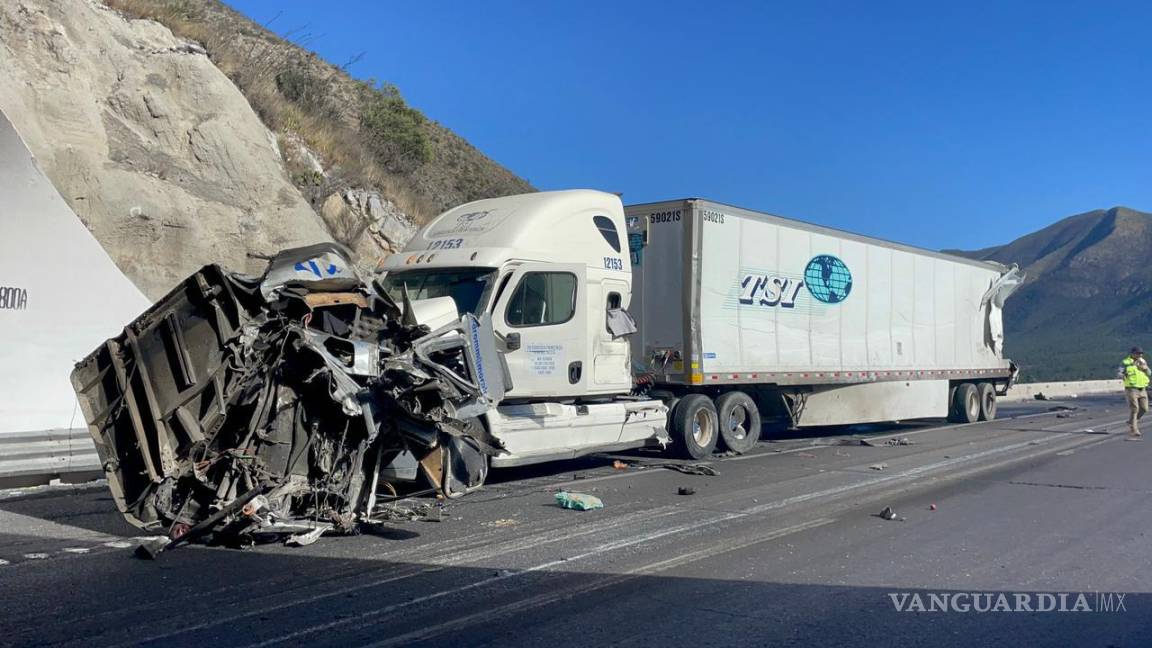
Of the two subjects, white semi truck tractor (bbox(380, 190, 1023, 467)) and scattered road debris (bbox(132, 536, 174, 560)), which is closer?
scattered road debris (bbox(132, 536, 174, 560))

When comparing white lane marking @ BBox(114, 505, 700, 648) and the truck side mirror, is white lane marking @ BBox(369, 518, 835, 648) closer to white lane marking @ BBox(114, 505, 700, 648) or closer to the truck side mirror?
white lane marking @ BBox(114, 505, 700, 648)

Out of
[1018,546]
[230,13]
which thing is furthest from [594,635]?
[230,13]

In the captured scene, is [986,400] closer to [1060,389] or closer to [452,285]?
[452,285]

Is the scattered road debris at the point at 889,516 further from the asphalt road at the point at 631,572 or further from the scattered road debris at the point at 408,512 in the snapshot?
the scattered road debris at the point at 408,512

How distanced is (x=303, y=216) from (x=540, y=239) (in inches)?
419

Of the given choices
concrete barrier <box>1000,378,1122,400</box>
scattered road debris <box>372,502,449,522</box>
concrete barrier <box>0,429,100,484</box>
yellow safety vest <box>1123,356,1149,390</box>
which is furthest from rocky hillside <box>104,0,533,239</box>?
concrete barrier <box>1000,378,1122,400</box>

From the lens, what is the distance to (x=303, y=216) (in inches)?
789

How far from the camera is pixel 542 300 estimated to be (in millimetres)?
10844

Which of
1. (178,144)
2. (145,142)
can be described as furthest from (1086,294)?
(145,142)

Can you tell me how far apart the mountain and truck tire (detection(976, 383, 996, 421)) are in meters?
54.3

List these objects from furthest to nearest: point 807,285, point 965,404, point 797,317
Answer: point 965,404, point 807,285, point 797,317

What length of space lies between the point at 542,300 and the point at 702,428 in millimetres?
3849

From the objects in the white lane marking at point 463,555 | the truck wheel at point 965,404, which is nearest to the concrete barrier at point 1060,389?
the truck wheel at point 965,404

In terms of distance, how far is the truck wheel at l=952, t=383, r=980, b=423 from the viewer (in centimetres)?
2036
